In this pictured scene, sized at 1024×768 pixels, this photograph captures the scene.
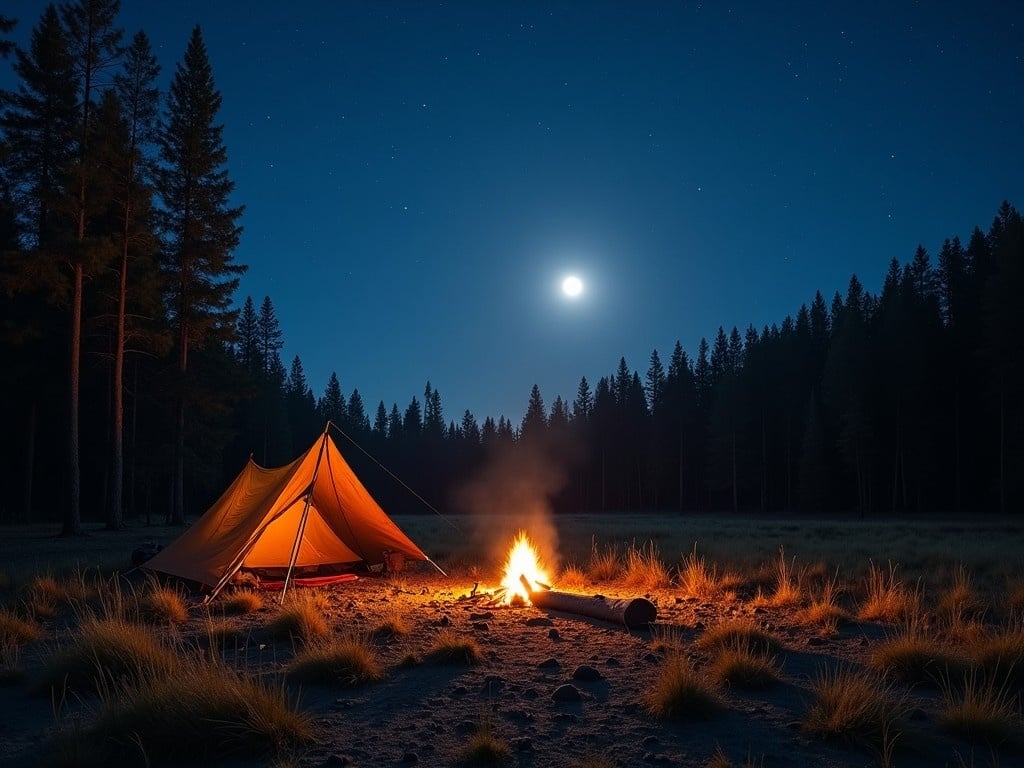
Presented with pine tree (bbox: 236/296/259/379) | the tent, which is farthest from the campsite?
pine tree (bbox: 236/296/259/379)

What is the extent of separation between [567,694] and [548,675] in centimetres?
76

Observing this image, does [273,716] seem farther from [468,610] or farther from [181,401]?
[181,401]

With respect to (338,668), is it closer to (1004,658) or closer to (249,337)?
(1004,658)

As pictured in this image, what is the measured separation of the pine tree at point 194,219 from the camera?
24.6 meters

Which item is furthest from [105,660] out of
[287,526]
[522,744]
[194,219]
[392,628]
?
[194,219]

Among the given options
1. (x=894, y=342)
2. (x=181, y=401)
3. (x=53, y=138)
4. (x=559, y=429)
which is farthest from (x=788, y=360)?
(x=53, y=138)

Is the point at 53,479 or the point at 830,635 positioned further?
the point at 53,479

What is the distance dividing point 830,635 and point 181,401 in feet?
79.6

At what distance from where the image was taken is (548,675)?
19.6 feet

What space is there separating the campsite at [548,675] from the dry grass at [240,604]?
1.0 inches

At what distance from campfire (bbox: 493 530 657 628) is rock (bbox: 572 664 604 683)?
2.02m

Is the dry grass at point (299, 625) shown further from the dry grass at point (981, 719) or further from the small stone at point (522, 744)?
the dry grass at point (981, 719)

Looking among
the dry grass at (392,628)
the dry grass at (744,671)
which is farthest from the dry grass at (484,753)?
the dry grass at (392,628)

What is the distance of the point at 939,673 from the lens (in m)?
5.52
